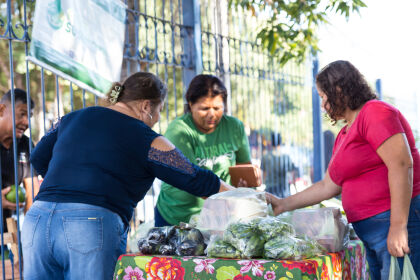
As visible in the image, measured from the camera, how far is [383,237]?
211 centimetres

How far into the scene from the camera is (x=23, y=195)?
381 centimetres

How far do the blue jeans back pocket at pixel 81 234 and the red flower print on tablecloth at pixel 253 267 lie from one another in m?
0.63

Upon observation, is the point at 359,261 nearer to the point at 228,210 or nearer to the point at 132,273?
the point at 228,210

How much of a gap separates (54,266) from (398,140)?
1527 millimetres

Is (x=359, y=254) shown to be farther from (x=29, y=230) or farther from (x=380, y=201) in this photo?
(x=29, y=230)

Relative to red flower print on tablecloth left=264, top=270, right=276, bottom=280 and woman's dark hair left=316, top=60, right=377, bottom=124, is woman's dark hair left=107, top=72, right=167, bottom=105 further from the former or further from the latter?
red flower print on tablecloth left=264, top=270, right=276, bottom=280

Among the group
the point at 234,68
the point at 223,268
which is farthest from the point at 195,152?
the point at 234,68

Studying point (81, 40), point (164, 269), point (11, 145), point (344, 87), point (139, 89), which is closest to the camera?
point (164, 269)

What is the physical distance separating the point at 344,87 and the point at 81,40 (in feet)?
6.93

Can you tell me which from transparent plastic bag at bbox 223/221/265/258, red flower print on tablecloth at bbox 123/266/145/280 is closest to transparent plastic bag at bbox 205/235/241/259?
transparent plastic bag at bbox 223/221/265/258

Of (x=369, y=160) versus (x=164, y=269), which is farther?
(x=369, y=160)

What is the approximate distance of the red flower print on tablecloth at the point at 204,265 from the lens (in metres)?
1.93

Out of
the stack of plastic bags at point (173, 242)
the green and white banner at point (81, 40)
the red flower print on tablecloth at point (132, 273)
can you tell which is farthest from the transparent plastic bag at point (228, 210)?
the green and white banner at point (81, 40)

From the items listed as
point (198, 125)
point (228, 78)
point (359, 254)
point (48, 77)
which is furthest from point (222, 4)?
point (48, 77)
